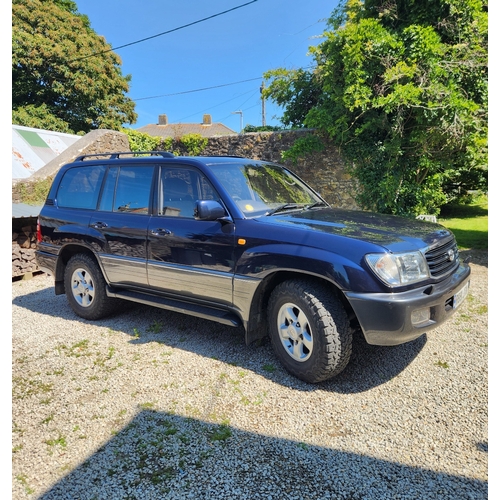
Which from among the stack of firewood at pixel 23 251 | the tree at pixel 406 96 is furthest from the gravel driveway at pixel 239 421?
the tree at pixel 406 96

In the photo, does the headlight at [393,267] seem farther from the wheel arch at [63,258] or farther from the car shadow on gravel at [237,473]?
the wheel arch at [63,258]

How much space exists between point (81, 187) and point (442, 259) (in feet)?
14.3

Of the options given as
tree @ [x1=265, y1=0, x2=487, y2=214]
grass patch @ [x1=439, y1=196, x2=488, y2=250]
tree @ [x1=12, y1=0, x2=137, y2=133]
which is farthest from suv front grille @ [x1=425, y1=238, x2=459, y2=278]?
tree @ [x1=12, y1=0, x2=137, y2=133]

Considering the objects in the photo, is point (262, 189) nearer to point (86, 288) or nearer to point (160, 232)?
point (160, 232)

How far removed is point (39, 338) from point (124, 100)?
24.7 meters

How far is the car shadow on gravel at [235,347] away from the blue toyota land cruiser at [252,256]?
0.24 meters

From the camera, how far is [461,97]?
665 centimetres

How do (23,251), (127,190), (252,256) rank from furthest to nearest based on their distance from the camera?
(23,251)
(127,190)
(252,256)

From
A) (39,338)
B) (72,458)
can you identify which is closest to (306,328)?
(72,458)

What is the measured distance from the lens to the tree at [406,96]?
6676 mm

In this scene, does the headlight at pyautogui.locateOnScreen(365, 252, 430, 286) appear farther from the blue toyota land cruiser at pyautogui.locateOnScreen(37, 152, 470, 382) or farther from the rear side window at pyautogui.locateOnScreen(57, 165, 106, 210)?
the rear side window at pyautogui.locateOnScreen(57, 165, 106, 210)

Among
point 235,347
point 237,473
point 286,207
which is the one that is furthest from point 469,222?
point 237,473

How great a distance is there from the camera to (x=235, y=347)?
3918mm

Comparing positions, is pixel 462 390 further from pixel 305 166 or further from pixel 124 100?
pixel 124 100
